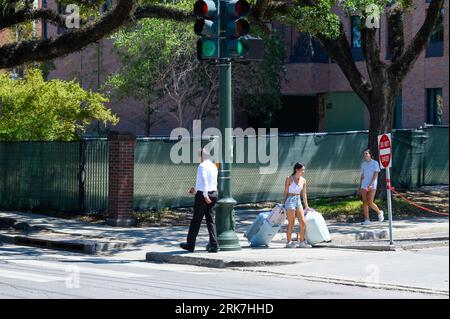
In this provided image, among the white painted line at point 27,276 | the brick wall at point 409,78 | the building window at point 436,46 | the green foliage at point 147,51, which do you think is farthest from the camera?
the building window at point 436,46

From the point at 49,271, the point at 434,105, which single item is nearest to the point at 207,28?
the point at 49,271

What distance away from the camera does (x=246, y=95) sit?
42844 millimetres

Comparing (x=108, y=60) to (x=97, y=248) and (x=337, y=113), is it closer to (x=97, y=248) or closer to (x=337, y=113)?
(x=337, y=113)

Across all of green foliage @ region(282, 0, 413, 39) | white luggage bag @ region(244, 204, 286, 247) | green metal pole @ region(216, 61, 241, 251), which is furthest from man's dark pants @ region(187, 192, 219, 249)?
green foliage @ region(282, 0, 413, 39)

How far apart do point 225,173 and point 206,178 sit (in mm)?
578

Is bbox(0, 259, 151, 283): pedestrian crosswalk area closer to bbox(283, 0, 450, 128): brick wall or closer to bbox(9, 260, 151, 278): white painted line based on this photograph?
bbox(9, 260, 151, 278): white painted line

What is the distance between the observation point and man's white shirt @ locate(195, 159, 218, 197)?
16.3 meters

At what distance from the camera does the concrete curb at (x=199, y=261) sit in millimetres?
15492

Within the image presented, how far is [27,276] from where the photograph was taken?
1373 centimetres

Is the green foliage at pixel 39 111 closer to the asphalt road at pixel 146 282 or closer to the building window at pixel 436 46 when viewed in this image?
the asphalt road at pixel 146 282

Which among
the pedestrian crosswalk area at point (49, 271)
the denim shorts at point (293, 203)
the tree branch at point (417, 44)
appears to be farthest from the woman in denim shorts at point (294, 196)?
the tree branch at point (417, 44)

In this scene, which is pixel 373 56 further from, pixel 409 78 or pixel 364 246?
pixel 409 78

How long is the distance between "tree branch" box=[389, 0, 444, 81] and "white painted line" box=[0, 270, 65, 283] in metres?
13.4

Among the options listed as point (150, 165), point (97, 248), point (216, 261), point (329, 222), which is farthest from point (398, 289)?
point (150, 165)
